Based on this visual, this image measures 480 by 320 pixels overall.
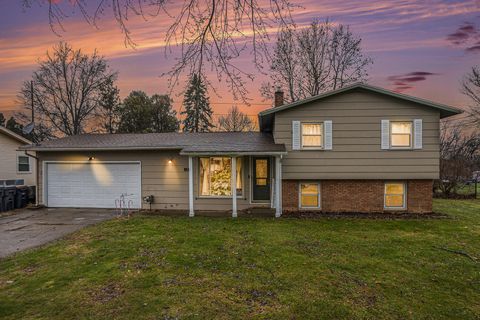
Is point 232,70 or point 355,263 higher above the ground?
point 232,70

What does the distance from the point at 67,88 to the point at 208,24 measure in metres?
28.8

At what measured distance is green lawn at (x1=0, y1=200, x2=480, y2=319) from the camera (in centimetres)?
405

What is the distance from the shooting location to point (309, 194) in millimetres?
11414

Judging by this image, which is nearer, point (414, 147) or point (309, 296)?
point (309, 296)

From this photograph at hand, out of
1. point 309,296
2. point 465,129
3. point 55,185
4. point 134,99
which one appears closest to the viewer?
point 309,296

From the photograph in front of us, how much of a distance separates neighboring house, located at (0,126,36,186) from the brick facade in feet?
50.3

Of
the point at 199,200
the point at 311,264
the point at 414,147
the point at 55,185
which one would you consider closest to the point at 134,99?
the point at 55,185

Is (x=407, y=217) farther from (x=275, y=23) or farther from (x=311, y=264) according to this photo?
(x=275, y=23)

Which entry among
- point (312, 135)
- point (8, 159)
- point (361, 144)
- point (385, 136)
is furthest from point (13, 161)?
point (385, 136)

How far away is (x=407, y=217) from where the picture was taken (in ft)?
34.4

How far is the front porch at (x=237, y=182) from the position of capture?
11805 millimetres

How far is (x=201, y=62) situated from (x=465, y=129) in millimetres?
29283

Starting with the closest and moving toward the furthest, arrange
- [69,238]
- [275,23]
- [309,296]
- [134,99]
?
[275,23], [309,296], [69,238], [134,99]

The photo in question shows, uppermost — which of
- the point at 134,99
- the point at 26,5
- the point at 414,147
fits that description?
the point at 134,99
